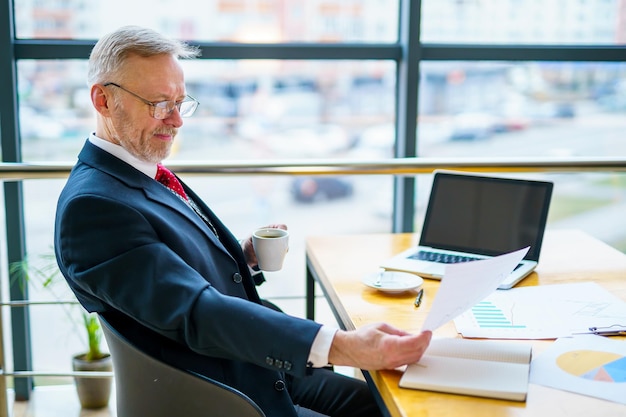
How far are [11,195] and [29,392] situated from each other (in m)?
0.80

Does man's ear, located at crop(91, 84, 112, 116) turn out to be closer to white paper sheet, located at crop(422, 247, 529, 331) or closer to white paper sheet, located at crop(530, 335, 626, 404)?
white paper sheet, located at crop(422, 247, 529, 331)

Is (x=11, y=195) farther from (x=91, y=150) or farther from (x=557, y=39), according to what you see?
(x=557, y=39)

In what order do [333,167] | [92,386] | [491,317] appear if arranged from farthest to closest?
[92,386] → [333,167] → [491,317]

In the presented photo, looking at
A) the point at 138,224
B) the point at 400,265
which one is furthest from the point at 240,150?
the point at 138,224

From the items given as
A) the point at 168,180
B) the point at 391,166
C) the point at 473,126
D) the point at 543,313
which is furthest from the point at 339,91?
the point at 543,313

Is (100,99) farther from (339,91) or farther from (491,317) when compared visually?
(339,91)

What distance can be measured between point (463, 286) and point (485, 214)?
2.42ft

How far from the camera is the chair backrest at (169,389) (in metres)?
1.31

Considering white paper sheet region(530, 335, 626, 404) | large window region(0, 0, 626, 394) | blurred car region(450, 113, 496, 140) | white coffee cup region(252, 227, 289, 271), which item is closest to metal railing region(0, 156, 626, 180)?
large window region(0, 0, 626, 394)

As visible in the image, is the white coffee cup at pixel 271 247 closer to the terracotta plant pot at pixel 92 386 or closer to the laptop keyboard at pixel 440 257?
the laptop keyboard at pixel 440 257

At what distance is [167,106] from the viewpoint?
64.1 inches

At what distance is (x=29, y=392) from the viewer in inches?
118

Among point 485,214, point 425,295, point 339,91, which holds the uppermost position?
point 339,91

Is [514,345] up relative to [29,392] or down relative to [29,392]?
up
